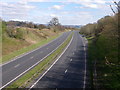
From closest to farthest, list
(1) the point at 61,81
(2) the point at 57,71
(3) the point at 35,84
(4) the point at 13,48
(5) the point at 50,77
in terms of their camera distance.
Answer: (3) the point at 35,84
(1) the point at 61,81
(5) the point at 50,77
(2) the point at 57,71
(4) the point at 13,48

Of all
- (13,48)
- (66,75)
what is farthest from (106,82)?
(13,48)

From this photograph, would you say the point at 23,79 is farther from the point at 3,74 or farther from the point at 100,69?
the point at 100,69

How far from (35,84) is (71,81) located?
396 cm

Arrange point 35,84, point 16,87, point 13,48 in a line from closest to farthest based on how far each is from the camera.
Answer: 1. point 16,87
2. point 35,84
3. point 13,48

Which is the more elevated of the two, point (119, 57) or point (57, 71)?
point (119, 57)

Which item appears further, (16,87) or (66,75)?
(66,75)

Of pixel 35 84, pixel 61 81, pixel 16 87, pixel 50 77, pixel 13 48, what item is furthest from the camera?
pixel 13 48

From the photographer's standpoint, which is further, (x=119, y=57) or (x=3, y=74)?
(x=3, y=74)

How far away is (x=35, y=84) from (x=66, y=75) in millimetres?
6095

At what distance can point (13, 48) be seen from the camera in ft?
179

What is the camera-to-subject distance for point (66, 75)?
2841 centimetres

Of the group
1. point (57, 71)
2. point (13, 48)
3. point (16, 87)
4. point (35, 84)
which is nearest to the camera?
point (16, 87)

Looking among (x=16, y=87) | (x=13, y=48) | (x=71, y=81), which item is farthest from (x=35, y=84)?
(x=13, y=48)

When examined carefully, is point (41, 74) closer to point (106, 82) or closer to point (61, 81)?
point (61, 81)
